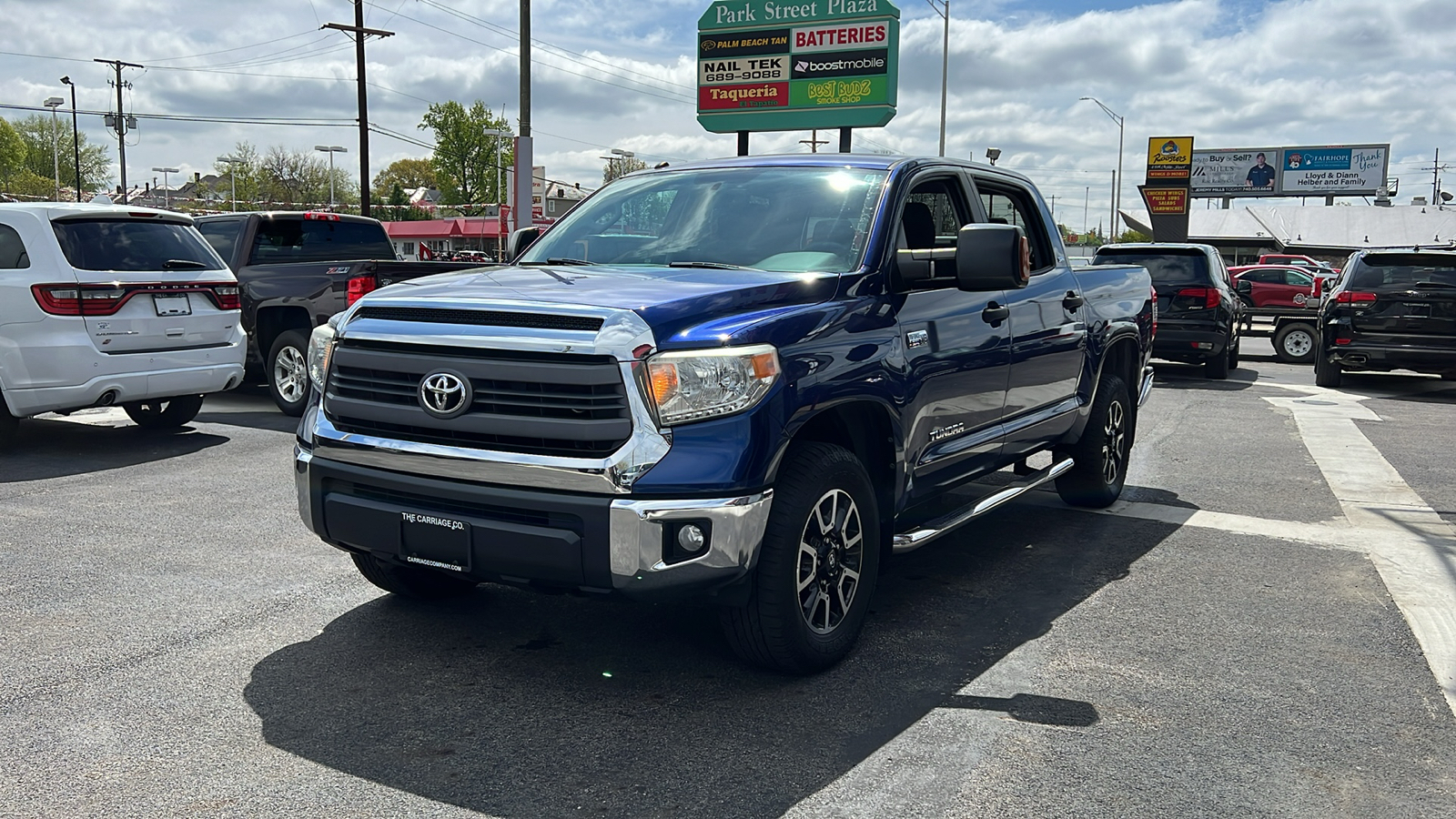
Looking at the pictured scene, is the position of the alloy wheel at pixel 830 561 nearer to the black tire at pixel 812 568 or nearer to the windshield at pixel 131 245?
the black tire at pixel 812 568

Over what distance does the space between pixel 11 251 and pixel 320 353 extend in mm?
5447

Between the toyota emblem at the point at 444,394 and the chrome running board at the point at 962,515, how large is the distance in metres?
1.70

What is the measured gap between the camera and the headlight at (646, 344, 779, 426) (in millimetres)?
3711

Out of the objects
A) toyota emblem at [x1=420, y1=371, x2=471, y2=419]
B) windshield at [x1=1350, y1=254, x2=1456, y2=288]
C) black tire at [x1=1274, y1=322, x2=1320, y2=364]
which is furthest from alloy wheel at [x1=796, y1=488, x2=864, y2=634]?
black tire at [x1=1274, y1=322, x2=1320, y2=364]

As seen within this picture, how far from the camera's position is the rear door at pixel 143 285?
28.1ft

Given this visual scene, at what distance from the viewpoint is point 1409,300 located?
13984 millimetres

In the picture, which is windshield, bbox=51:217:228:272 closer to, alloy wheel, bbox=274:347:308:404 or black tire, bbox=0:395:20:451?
black tire, bbox=0:395:20:451

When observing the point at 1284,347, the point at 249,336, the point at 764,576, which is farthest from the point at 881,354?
the point at 1284,347

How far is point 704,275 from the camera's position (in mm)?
4371

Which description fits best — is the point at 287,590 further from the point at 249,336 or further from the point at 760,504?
the point at 249,336

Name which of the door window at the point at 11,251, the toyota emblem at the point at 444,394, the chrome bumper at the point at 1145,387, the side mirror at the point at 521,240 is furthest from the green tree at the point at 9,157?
the toyota emblem at the point at 444,394

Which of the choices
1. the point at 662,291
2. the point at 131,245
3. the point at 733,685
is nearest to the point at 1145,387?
the point at 733,685

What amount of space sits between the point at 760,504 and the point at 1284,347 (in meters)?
17.8

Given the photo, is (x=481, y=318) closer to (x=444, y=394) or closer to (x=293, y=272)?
(x=444, y=394)
